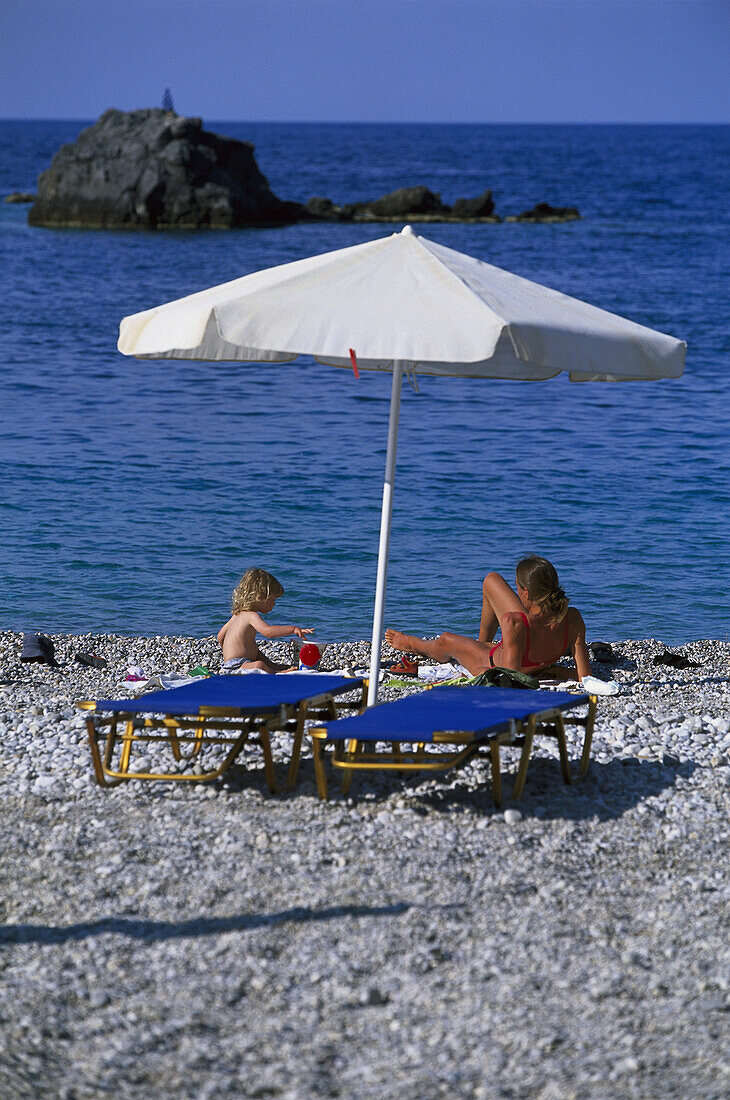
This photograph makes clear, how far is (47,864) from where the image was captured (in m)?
4.29

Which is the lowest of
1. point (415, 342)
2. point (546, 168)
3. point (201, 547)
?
point (201, 547)

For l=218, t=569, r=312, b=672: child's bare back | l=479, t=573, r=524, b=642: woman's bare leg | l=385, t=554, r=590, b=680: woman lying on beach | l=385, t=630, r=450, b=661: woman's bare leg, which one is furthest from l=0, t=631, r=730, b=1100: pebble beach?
l=385, t=630, r=450, b=661: woman's bare leg

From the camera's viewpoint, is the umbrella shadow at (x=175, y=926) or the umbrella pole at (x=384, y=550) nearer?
the umbrella shadow at (x=175, y=926)

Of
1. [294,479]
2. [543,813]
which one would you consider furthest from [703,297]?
[543,813]

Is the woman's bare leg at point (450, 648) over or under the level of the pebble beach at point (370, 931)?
under

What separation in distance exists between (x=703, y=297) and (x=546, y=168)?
238ft

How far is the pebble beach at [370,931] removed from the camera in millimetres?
3119

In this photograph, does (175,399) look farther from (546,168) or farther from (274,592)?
(546,168)

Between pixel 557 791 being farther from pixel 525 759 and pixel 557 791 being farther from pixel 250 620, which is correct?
pixel 250 620

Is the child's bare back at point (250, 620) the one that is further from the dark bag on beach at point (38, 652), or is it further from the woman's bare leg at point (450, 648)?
the dark bag on beach at point (38, 652)

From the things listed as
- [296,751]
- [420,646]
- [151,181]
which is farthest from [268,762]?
[151,181]

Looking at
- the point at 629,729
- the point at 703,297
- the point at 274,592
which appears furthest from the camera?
the point at 703,297

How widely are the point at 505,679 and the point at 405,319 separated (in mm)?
2376

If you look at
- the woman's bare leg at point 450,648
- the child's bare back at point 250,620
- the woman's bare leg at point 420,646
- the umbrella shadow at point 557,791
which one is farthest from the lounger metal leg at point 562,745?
the woman's bare leg at point 420,646
